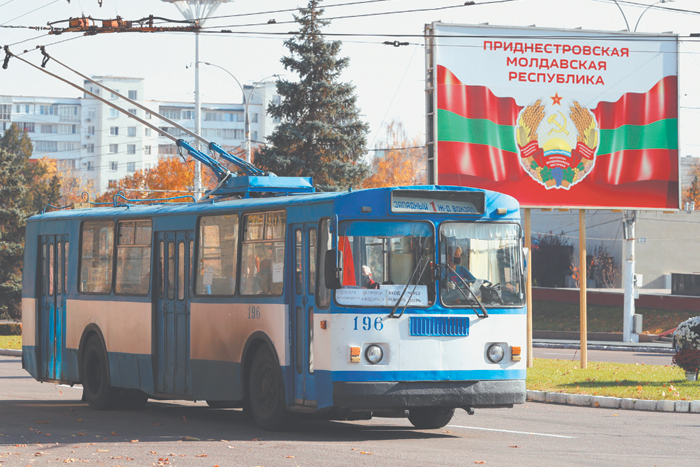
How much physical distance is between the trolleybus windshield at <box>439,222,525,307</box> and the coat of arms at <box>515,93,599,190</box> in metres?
11.5

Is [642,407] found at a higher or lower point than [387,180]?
lower

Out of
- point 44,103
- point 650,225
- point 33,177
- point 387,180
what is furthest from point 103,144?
point 650,225

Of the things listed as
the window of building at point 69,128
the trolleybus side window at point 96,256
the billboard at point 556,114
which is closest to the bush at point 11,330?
the billboard at point 556,114

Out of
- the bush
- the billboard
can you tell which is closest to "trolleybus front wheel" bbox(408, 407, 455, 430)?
the billboard

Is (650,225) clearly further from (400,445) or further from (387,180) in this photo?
(400,445)

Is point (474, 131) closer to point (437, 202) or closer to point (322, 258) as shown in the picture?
point (437, 202)

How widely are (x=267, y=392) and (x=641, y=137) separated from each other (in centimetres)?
1446

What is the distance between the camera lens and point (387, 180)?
8612 centimetres

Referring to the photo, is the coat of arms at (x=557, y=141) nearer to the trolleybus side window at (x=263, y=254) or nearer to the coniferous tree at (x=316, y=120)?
the trolleybus side window at (x=263, y=254)

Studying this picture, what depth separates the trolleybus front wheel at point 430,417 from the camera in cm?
1223

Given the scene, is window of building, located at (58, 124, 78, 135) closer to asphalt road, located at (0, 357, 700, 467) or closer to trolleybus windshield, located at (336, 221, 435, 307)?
asphalt road, located at (0, 357, 700, 467)

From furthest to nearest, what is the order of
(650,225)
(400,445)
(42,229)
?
(650,225) → (42,229) → (400,445)

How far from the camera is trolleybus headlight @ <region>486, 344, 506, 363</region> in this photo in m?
11.2

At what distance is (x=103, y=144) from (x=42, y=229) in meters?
122
